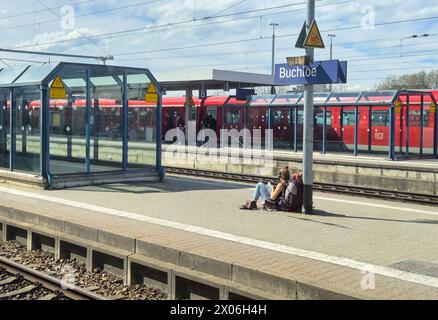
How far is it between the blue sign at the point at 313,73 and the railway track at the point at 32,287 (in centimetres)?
524

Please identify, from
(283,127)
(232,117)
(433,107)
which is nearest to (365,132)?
(433,107)

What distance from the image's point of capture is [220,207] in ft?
35.3

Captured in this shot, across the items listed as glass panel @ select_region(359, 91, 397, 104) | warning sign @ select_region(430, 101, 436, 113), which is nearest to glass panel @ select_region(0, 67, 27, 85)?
glass panel @ select_region(359, 91, 397, 104)

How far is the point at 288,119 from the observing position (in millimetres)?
26375

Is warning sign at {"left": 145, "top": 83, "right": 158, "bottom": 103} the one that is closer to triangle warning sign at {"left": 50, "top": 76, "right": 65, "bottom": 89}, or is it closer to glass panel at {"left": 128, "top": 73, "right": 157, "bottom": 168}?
glass panel at {"left": 128, "top": 73, "right": 157, "bottom": 168}

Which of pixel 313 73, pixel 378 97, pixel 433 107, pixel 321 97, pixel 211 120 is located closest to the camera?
pixel 313 73

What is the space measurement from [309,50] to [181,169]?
1129 cm

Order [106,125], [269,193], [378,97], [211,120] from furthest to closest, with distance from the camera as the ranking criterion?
[211,120] < [378,97] < [106,125] < [269,193]

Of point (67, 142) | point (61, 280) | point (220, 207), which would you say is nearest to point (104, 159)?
point (67, 142)

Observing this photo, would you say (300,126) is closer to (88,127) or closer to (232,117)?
(232,117)

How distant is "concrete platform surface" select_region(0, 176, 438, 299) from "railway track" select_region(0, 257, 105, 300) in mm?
962

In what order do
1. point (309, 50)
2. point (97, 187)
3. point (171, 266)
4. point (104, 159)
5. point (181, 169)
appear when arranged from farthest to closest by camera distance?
point (181, 169), point (104, 159), point (97, 187), point (309, 50), point (171, 266)

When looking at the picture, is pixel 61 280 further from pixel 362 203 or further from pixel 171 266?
pixel 362 203

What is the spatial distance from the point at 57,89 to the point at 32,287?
21.3 feet
